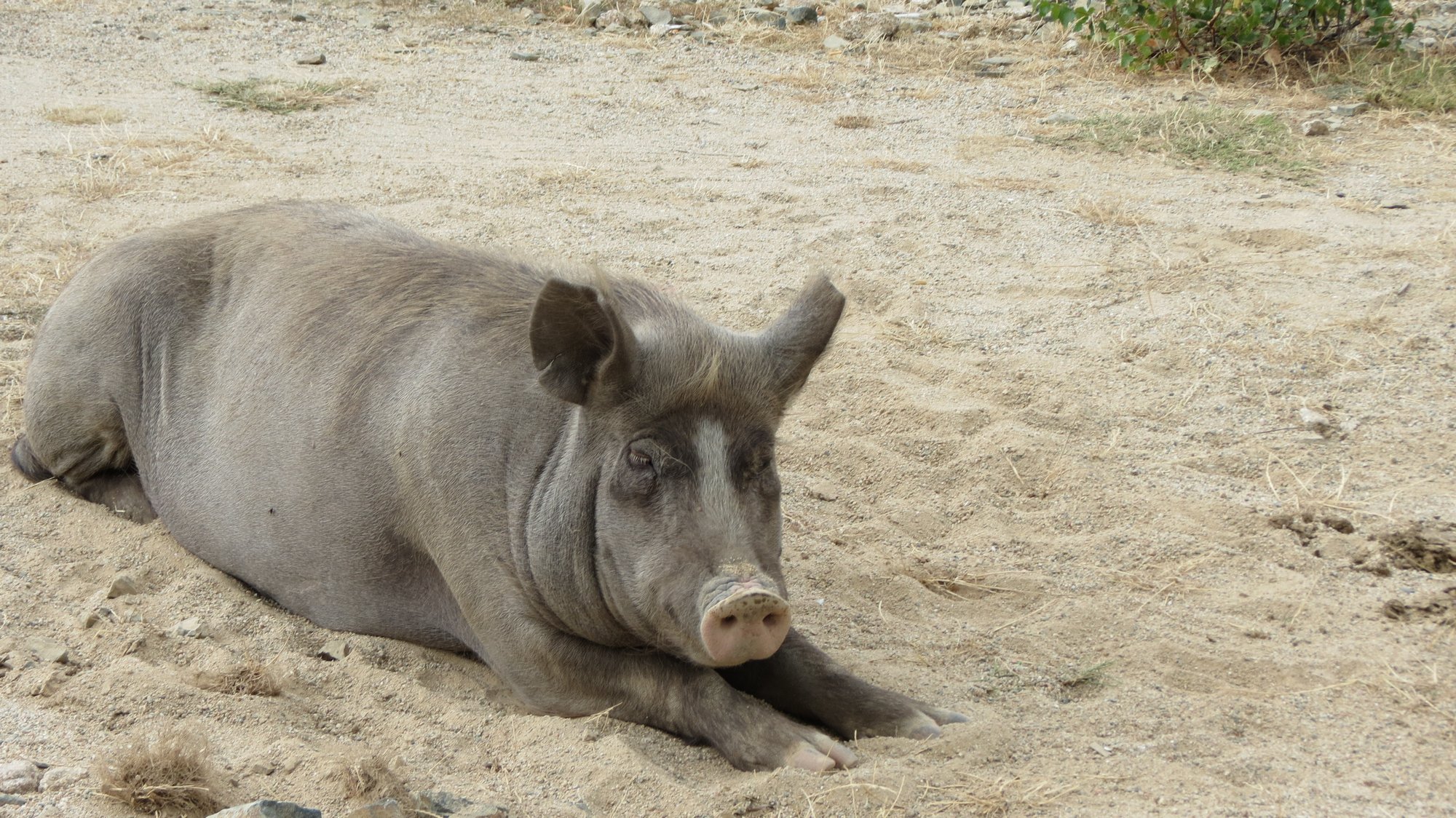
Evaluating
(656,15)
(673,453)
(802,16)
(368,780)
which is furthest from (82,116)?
(368,780)

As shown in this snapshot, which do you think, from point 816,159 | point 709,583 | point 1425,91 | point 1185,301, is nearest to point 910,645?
point 709,583

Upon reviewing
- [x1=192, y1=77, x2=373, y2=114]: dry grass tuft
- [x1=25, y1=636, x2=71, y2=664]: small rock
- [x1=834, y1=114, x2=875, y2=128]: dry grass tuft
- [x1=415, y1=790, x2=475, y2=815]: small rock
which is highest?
[x1=192, y1=77, x2=373, y2=114]: dry grass tuft

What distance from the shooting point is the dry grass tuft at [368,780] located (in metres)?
3.26

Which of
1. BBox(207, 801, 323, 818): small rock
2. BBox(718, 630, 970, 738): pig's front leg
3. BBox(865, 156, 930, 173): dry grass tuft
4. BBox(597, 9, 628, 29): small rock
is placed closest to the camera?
BBox(207, 801, 323, 818): small rock

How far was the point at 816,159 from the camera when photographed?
9258 millimetres

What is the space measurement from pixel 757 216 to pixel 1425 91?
4995 millimetres

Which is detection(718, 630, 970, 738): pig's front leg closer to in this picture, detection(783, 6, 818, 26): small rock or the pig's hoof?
the pig's hoof

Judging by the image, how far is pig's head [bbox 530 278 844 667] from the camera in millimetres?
3592

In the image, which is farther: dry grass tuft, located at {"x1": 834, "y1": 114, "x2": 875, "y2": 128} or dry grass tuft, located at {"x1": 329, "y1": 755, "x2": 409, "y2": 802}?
dry grass tuft, located at {"x1": 834, "y1": 114, "x2": 875, "y2": 128}

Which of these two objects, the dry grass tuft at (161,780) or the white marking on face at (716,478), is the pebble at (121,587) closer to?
the dry grass tuft at (161,780)

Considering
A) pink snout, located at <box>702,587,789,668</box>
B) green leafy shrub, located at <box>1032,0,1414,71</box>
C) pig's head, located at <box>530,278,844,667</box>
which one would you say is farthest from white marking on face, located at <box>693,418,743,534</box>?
green leafy shrub, located at <box>1032,0,1414,71</box>

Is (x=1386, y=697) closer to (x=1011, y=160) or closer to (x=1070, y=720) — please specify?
(x=1070, y=720)

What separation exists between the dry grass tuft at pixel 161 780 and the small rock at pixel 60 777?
0.14 ft

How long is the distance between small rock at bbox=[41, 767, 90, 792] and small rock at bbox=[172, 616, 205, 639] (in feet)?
3.41
